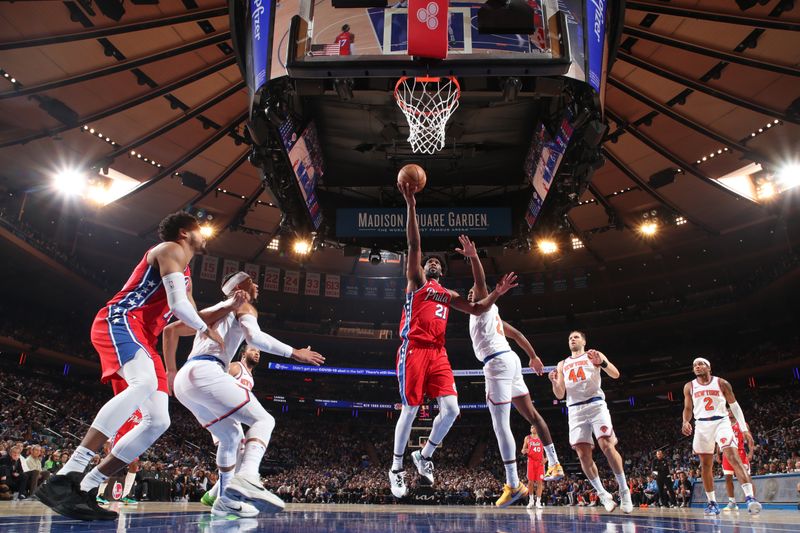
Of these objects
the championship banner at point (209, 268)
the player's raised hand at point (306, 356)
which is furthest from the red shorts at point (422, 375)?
the championship banner at point (209, 268)

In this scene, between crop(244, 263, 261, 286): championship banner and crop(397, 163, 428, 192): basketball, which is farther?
crop(244, 263, 261, 286): championship banner

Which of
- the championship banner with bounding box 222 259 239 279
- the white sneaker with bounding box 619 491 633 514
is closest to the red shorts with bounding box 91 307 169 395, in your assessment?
the white sneaker with bounding box 619 491 633 514

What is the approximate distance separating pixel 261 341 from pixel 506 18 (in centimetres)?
554

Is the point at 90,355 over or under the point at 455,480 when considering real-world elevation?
over

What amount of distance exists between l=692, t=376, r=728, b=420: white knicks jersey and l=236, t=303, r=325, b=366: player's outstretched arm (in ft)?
21.3

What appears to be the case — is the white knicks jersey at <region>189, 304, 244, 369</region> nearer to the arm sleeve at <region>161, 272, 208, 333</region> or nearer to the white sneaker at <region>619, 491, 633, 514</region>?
the arm sleeve at <region>161, 272, 208, 333</region>

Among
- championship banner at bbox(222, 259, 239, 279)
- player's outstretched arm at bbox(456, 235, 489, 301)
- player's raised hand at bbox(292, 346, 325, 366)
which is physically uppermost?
championship banner at bbox(222, 259, 239, 279)

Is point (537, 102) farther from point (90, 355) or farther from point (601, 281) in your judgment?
point (90, 355)

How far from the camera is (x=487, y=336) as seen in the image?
271 inches

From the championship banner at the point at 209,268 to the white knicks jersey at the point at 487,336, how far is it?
2589cm

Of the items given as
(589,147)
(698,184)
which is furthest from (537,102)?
(698,184)

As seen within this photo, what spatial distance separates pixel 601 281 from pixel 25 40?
30.5m

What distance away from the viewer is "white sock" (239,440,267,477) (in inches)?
175

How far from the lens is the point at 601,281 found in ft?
109
